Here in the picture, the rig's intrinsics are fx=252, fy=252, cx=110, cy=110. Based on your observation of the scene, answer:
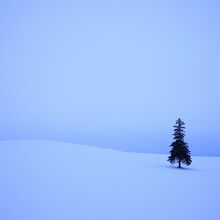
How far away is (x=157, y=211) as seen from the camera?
48.2 ft

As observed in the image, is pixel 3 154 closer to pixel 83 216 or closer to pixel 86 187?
pixel 86 187

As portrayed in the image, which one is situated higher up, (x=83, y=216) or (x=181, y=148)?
(x=181, y=148)

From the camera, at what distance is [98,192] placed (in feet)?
58.9

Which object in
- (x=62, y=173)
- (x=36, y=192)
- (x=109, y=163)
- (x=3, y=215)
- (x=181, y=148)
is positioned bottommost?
(x=3, y=215)

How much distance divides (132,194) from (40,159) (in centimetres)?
1389

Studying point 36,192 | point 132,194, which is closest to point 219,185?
point 132,194

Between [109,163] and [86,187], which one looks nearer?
[86,187]

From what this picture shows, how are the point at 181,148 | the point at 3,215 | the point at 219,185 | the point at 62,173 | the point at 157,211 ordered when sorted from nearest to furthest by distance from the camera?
the point at 3,215 → the point at 157,211 → the point at 219,185 → the point at 62,173 → the point at 181,148

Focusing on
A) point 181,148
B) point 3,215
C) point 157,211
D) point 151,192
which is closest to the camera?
point 3,215

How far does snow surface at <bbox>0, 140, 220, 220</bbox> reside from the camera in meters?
14.0

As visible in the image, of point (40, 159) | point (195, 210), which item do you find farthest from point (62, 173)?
point (195, 210)

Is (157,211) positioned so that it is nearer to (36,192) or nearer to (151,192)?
(151,192)

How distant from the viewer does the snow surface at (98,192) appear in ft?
46.1

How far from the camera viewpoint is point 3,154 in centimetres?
2977
